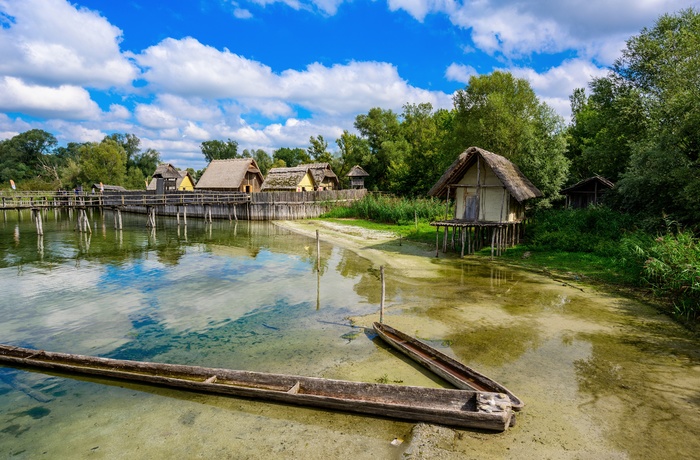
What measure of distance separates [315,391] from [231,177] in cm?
4254

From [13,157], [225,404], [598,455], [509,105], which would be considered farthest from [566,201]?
[13,157]

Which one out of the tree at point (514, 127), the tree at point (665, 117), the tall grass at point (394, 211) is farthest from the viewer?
the tall grass at point (394, 211)

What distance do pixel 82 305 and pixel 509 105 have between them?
103ft

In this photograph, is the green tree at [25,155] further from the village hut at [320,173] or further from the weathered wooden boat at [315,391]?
the weathered wooden boat at [315,391]

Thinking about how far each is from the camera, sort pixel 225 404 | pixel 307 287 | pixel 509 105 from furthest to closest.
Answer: pixel 509 105 → pixel 307 287 → pixel 225 404

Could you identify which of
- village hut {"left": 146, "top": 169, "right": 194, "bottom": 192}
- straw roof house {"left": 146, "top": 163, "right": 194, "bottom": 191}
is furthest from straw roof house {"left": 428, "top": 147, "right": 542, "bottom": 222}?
straw roof house {"left": 146, "top": 163, "right": 194, "bottom": 191}

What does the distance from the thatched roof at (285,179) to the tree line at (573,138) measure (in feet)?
34.7

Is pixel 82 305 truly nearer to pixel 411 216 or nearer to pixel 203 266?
pixel 203 266

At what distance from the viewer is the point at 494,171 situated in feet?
63.7

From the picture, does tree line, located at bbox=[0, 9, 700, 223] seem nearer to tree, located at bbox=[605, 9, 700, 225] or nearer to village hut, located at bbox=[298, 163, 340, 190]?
tree, located at bbox=[605, 9, 700, 225]

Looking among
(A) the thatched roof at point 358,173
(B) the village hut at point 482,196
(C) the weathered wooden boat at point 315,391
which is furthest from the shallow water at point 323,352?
(A) the thatched roof at point 358,173

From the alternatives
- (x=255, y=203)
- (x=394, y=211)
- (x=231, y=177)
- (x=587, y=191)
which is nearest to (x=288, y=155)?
(x=231, y=177)

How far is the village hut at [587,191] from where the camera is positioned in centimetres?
2578

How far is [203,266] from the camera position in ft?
62.8
